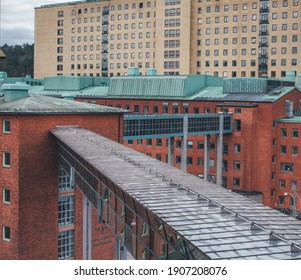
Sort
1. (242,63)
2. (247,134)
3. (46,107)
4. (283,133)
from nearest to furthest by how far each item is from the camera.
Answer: (46,107)
(247,134)
(283,133)
(242,63)

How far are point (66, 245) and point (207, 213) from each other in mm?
27042

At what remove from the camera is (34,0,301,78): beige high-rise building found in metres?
130

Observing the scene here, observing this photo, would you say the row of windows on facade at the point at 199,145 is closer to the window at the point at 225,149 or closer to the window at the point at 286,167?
the window at the point at 225,149

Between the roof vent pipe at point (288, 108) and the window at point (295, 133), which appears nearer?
the window at point (295, 133)

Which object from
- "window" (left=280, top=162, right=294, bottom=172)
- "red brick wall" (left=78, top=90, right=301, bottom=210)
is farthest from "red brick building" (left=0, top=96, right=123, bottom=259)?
"window" (left=280, top=162, right=294, bottom=172)

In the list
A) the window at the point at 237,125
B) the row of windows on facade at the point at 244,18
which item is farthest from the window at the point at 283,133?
the row of windows on facade at the point at 244,18

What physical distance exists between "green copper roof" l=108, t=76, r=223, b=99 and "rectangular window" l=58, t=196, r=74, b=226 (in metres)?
51.3

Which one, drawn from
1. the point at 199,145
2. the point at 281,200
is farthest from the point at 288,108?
the point at 199,145

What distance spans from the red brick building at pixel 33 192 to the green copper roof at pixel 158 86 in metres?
51.1

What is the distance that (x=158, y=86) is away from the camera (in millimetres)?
96812

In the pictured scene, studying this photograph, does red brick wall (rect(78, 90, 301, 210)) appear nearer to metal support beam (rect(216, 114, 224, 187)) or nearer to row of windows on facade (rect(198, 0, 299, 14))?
metal support beam (rect(216, 114, 224, 187))

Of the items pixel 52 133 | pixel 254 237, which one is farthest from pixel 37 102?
pixel 254 237

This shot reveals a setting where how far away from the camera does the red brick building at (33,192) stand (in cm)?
4256

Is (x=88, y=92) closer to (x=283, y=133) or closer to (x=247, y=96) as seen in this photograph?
(x=247, y=96)
